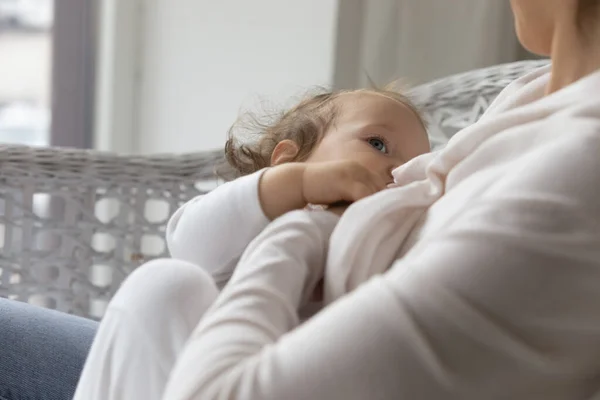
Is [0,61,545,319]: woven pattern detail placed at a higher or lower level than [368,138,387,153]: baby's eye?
lower

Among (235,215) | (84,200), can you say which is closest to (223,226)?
(235,215)

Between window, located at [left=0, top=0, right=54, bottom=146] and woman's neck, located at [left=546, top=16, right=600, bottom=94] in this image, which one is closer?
woman's neck, located at [left=546, top=16, right=600, bottom=94]

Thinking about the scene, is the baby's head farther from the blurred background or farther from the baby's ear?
the blurred background

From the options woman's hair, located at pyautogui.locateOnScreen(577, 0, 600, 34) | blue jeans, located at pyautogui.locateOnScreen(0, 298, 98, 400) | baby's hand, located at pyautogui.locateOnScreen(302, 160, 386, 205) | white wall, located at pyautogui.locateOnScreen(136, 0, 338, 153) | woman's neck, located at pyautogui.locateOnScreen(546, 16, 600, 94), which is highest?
woman's hair, located at pyautogui.locateOnScreen(577, 0, 600, 34)

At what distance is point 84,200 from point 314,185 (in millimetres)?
588

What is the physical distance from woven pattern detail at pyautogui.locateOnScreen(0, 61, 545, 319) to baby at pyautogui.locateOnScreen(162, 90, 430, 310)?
269 millimetres

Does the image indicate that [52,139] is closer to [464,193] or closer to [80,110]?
[80,110]

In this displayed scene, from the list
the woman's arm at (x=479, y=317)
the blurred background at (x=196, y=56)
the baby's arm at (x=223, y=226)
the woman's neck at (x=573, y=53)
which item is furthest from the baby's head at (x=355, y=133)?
the blurred background at (x=196, y=56)

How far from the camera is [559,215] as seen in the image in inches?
16.5

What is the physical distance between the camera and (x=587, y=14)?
1.73 ft

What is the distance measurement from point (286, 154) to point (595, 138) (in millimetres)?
458

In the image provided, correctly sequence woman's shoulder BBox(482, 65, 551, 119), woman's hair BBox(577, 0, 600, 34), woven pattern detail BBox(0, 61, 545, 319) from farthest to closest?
woven pattern detail BBox(0, 61, 545, 319), woman's shoulder BBox(482, 65, 551, 119), woman's hair BBox(577, 0, 600, 34)

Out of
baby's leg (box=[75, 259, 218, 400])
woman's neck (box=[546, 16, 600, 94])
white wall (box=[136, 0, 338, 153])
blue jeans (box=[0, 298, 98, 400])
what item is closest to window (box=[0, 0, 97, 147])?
white wall (box=[136, 0, 338, 153])

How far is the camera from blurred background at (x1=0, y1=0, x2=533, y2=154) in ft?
→ 4.61
